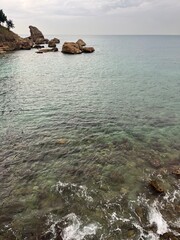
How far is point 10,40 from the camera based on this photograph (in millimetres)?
130125

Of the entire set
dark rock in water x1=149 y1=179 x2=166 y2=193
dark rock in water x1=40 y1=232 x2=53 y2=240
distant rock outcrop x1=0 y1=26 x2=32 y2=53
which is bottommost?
dark rock in water x1=40 y1=232 x2=53 y2=240

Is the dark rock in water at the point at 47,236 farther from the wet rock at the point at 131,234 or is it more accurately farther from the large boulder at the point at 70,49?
the large boulder at the point at 70,49

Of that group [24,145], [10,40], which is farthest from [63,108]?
[10,40]

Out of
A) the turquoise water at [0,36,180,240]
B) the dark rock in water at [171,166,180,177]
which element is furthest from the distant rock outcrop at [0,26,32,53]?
the dark rock in water at [171,166,180,177]

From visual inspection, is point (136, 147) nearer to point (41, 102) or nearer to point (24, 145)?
point (24, 145)

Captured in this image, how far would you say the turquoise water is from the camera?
1422cm

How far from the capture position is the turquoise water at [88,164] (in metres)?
14.2

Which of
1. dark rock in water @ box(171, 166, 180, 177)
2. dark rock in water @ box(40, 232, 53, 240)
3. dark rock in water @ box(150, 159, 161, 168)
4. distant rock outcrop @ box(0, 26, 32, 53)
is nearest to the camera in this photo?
dark rock in water @ box(40, 232, 53, 240)

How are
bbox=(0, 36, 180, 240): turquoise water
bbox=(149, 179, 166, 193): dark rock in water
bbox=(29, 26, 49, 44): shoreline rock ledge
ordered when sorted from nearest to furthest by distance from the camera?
bbox=(0, 36, 180, 240): turquoise water, bbox=(149, 179, 166, 193): dark rock in water, bbox=(29, 26, 49, 44): shoreline rock ledge

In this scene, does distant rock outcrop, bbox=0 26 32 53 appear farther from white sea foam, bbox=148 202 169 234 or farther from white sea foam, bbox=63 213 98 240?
white sea foam, bbox=148 202 169 234

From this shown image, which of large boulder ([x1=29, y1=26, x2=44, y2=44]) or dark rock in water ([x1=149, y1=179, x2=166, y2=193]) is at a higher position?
large boulder ([x1=29, y1=26, x2=44, y2=44])

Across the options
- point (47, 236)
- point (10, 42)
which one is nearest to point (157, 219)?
point (47, 236)

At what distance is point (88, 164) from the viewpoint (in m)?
20.5

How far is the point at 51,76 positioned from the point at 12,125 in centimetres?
3377
